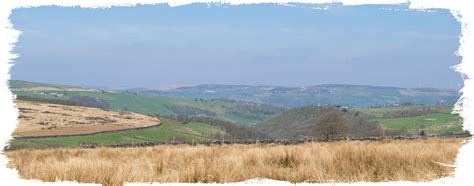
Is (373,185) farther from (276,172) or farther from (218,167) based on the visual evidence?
(218,167)

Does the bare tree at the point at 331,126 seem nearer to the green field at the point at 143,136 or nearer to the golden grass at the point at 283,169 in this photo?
the green field at the point at 143,136

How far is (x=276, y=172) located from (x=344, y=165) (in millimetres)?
1051

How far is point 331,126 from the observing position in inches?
3460

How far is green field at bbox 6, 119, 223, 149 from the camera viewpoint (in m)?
123

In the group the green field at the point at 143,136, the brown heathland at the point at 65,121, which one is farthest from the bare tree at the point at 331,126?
the brown heathland at the point at 65,121

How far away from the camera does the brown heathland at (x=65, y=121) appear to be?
134m

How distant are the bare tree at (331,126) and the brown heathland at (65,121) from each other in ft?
229

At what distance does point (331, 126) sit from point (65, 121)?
266ft

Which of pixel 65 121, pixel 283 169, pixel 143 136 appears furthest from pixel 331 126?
pixel 283 169

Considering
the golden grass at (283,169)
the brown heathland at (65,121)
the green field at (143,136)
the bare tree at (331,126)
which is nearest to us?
the golden grass at (283,169)

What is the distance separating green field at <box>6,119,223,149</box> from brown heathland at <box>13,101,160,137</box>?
362 centimetres

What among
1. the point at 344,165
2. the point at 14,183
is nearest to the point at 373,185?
the point at 344,165

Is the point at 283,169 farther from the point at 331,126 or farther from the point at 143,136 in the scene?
the point at 143,136

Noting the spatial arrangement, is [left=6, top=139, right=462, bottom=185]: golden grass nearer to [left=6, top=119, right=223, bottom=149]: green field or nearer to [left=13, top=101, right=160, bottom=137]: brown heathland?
[left=6, top=119, right=223, bottom=149]: green field
